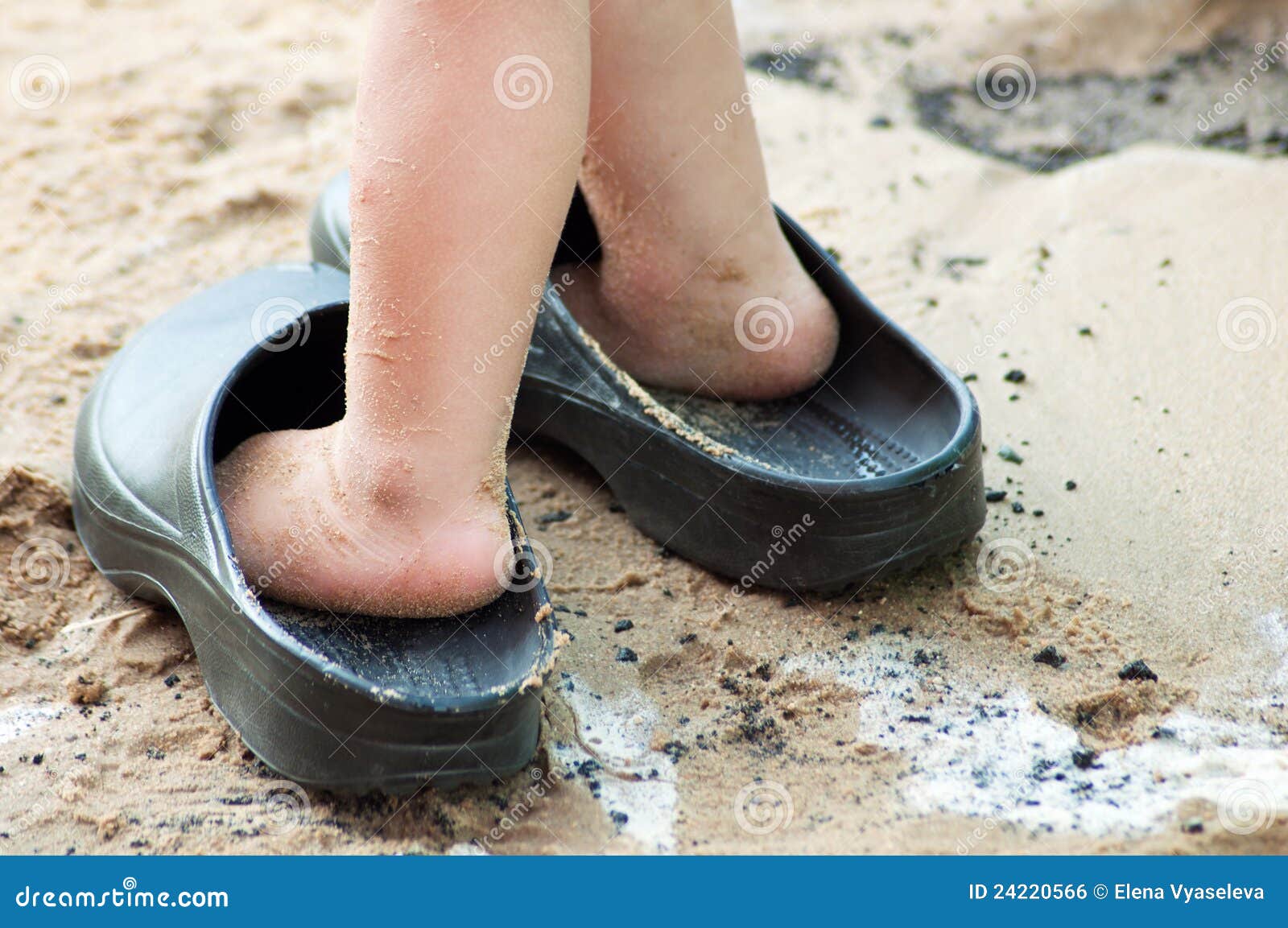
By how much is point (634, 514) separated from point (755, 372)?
242mm

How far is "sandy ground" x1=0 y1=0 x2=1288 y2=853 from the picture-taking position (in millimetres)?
1109

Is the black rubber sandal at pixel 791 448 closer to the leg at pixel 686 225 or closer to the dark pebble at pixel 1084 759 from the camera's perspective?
the leg at pixel 686 225

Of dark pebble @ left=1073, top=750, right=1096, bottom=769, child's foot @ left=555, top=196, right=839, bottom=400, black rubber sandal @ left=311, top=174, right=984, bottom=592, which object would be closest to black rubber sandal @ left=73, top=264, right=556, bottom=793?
black rubber sandal @ left=311, top=174, right=984, bottom=592

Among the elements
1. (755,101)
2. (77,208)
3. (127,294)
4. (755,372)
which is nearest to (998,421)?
(755,372)

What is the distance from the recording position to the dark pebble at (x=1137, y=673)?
4.04 ft

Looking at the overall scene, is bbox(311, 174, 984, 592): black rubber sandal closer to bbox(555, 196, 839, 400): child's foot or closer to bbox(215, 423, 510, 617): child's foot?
bbox(555, 196, 839, 400): child's foot

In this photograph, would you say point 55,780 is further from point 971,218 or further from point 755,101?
point 755,101

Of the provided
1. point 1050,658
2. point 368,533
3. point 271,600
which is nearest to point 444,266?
point 368,533

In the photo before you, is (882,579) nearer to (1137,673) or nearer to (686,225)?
(1137,673)

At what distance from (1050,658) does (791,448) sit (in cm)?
40

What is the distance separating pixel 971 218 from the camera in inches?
82.8

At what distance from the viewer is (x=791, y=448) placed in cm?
149

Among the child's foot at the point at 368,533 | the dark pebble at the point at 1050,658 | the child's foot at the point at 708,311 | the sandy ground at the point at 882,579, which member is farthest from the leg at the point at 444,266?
the dark pebble at the point at 1050,658

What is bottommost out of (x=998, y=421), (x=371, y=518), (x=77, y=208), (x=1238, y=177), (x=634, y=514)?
(x=77, y=208)
